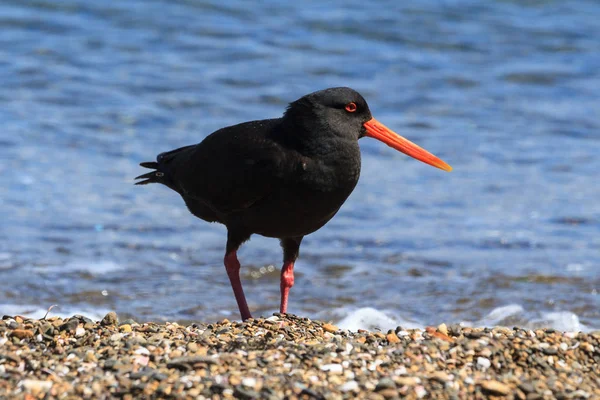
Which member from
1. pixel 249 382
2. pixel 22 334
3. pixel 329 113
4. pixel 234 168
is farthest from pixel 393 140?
pixel 22 334

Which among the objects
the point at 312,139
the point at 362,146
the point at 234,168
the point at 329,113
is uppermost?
the point at 329,113

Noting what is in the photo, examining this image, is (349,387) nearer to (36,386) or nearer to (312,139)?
(36,386)

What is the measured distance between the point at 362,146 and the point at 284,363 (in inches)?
257

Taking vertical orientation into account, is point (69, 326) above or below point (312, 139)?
below

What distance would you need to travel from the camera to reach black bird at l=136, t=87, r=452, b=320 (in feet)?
16.4

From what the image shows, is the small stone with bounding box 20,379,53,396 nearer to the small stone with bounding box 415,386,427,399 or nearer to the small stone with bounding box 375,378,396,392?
the small stone with bounding box 375,378,396,392

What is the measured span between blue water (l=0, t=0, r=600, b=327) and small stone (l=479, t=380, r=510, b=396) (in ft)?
9.25

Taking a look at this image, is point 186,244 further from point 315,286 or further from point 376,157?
point 376,157

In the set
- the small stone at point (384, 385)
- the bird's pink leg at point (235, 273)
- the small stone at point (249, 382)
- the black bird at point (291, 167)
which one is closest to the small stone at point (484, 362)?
the small stone at point (384, 385)

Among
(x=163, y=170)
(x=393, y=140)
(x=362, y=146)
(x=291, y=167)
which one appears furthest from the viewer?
(x=362, y=146)

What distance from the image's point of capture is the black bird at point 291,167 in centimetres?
500

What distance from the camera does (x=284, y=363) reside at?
3879 mm

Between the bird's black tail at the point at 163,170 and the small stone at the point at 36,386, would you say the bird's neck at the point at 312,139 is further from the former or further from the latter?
the small stone at the point at 36,386

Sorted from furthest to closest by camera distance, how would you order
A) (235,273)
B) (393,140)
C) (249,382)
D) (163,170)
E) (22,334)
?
(163,170), (235,273), (393,140), (22,334), (249,382)
